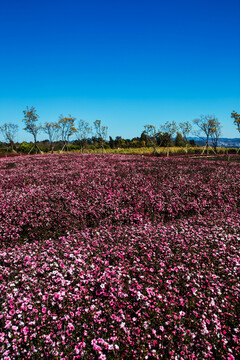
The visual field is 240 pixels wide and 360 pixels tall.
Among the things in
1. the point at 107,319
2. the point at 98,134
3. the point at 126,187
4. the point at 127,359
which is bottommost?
the point at 127,359

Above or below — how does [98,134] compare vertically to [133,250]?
above

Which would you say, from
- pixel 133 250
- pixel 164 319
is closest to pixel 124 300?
pixel 164 319

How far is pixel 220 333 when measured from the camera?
11.5ft

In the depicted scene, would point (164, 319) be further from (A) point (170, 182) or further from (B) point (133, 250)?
(A) point (170, 182)

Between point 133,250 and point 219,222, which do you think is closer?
point 133,250

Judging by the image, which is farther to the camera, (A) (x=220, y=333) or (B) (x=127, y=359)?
(A) (x=220, y=333)

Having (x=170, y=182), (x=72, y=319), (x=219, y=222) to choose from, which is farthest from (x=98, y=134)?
(x=72, y=319)

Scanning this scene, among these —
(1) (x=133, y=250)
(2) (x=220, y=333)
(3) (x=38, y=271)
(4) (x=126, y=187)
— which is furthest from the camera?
(4) (x=126, y=187)

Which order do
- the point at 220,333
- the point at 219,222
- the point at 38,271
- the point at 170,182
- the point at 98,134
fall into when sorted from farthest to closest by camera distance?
1. the point at 98,134
2. the point at 170,182
3. the point at 219,222
4. the point at 38,271
5. the point at 220,333

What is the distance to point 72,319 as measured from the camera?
357 centimetres

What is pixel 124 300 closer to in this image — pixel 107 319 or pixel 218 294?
pixel 107 319

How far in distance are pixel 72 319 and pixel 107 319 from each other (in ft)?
1.93

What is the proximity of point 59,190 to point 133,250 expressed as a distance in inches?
224

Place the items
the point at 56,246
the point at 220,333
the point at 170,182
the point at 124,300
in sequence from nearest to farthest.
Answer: the point at 220,333, the point at 124,300, the point at 56,246, the point at 170,182
